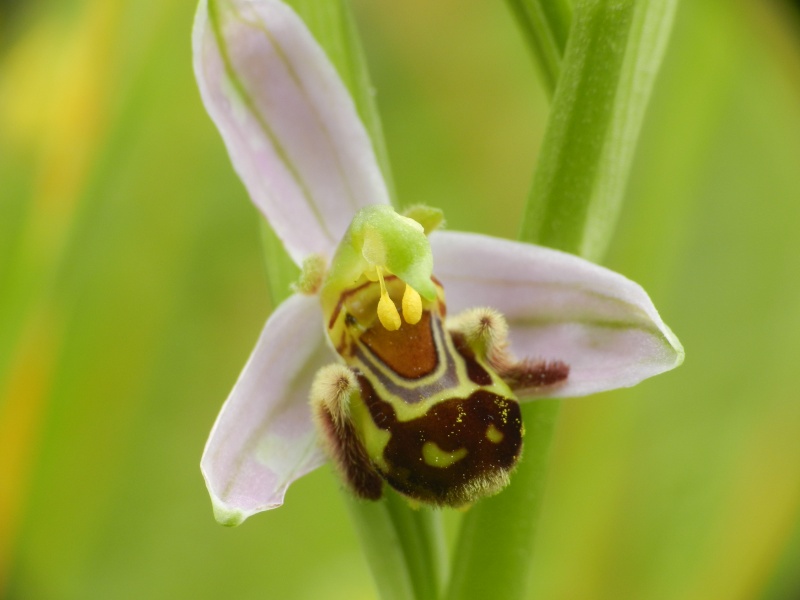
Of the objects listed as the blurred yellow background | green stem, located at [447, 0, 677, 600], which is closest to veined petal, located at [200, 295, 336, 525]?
green stem, located at [447, 0, 677, 600]

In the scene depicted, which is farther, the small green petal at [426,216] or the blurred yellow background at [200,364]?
the blurred yellow background at [200,364]

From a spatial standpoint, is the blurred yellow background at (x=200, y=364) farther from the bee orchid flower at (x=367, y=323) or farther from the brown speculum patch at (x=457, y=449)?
the brown speculum patch at (x=457, y=449)

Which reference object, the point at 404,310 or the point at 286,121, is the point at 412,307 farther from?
the point at 286,121

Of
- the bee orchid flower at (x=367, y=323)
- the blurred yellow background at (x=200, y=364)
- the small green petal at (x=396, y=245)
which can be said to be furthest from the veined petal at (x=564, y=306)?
the blurred yellow background at (x=200, y=364)

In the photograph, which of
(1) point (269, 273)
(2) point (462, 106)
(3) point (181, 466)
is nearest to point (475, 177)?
(2) point (462, 106)

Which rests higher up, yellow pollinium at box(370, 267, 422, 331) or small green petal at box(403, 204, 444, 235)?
small green petal at box(403, 204, 444, 235)

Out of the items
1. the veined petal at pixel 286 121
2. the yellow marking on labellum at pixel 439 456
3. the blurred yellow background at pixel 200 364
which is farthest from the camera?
the blurred yellow background at pixel 200 364

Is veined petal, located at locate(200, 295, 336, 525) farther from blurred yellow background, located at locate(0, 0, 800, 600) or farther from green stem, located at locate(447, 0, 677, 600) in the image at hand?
blurred yellow background, located at locate(0, 0, 800, 600)
